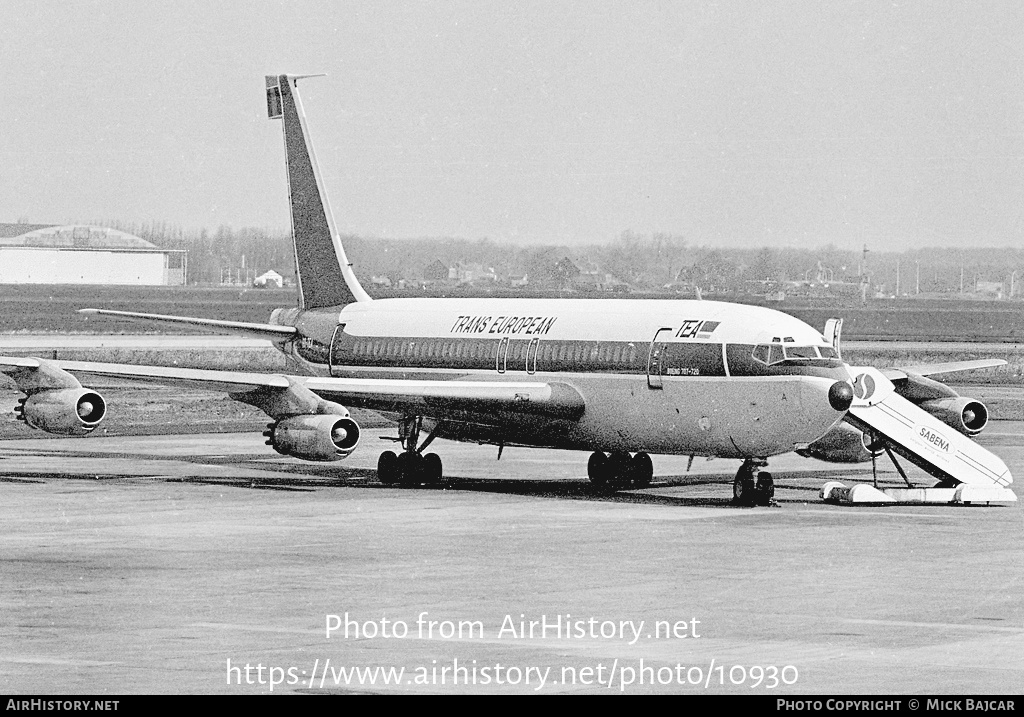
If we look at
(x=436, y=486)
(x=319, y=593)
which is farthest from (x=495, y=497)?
(x=319, y=593)

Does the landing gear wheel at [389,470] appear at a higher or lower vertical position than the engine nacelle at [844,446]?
lower

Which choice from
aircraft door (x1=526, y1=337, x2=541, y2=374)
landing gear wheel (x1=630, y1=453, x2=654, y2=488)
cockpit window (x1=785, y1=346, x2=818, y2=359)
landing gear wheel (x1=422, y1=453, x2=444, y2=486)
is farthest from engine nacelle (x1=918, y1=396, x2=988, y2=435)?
landing gear wheel (x1=422, y1=453, x2=444, y2=486)

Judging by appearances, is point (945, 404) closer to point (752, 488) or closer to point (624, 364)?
point (752, 488)

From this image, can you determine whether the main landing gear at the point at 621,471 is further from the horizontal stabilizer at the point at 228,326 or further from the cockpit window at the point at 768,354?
the horizontal stabilizer at the point at 228,326

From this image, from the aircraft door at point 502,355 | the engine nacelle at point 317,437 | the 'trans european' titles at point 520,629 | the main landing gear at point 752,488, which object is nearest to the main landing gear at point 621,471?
the aircraft door at point 502,355

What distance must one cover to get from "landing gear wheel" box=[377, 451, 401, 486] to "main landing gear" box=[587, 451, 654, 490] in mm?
4553

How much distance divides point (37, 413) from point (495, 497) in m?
11.3

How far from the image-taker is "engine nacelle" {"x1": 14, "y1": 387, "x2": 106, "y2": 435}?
43625 mm

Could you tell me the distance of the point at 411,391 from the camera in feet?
137

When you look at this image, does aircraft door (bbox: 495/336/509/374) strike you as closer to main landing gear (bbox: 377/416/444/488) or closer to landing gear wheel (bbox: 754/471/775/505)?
main landing gear (bbox: 377/416/444/488)

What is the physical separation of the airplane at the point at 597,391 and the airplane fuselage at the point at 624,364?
40 millimetres

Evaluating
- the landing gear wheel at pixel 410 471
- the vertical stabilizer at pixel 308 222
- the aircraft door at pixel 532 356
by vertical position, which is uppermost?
the vertical stabilizer at pixel 308 222

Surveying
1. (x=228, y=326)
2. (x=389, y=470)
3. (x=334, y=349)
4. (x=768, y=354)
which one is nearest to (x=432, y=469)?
(x=389, y=470)

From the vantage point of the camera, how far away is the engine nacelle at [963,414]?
4662 cm
